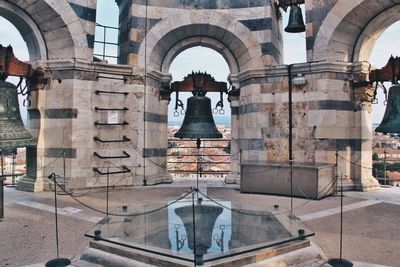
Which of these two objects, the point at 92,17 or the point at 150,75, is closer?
the point at 92,17

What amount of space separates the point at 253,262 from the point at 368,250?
217 cm

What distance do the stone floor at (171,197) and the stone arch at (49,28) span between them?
4.31 metres

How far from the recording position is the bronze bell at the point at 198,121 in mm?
9312

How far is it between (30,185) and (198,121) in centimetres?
537

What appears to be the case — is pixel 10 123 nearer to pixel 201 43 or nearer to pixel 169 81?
pixel 169 81

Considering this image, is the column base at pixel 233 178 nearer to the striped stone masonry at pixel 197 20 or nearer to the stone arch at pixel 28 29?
the striped stone masonry at pixel 197 20

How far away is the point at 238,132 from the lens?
1170 centimetres

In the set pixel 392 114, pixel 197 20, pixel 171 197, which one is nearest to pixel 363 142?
pixel 392 114

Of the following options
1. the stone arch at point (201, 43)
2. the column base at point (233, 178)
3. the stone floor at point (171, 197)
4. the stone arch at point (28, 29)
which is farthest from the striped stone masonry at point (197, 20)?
the stone floor at point (171, 197)

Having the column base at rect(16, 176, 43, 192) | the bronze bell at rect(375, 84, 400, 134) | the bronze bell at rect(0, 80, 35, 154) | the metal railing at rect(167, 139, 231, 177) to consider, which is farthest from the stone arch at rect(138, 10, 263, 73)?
the column base at rect(16, 176, 43, 192)

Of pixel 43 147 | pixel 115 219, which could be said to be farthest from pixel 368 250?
pixel 43 147

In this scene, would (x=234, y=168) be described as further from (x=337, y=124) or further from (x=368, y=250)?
(x=368, y=250)

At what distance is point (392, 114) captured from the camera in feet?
27.7

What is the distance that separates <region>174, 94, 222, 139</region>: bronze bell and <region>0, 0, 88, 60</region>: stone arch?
3749 millimetres
